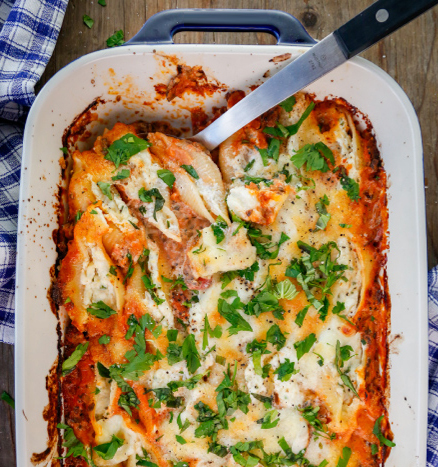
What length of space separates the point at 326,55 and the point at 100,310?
151 centimetres

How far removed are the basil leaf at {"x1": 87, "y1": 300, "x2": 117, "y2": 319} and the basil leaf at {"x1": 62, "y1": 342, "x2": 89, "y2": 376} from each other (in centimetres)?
21

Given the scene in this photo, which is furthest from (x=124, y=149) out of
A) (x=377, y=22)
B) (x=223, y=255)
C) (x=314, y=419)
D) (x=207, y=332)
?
(x=314, y=419)

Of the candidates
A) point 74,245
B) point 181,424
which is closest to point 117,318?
point 74,245

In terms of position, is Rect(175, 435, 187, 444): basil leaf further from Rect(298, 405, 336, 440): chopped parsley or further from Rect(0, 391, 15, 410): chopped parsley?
Rect(0, 391, 15, 410): chopped parsley

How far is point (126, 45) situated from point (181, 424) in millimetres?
1742

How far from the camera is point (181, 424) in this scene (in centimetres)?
229

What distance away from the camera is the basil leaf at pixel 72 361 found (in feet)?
7.65

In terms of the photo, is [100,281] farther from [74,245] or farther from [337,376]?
[337,376]

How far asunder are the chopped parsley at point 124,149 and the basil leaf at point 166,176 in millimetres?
150

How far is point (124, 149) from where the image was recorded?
2404mm

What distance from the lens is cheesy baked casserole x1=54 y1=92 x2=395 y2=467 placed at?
2.29 m

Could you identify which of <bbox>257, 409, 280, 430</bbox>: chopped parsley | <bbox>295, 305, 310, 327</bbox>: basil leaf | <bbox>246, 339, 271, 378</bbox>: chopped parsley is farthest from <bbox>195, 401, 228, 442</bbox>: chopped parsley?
<bbox>295, 305, 310, 327</bbox>: basil leaf

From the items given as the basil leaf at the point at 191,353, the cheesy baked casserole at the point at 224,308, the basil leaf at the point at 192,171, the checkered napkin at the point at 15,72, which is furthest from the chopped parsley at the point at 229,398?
the checkered napkin at the point at 15,72

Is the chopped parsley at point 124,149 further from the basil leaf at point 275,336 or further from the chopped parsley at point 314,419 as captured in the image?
the chopped parsley at point 314,419
